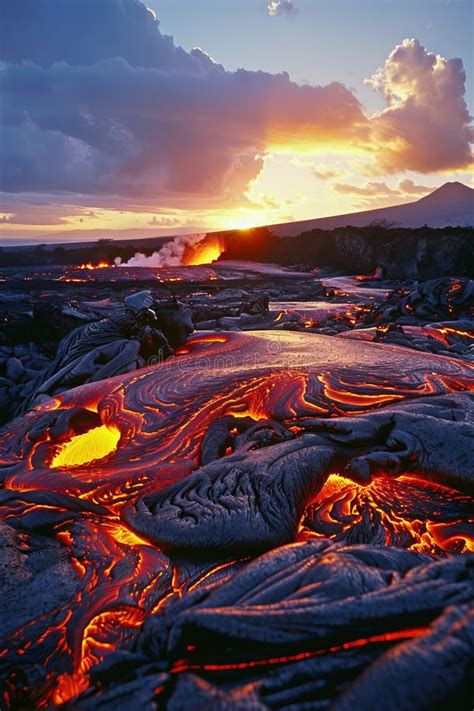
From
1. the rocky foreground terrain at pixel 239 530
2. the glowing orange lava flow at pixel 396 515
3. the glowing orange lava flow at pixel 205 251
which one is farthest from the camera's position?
the glowing orange lava flow at pixel 205 251

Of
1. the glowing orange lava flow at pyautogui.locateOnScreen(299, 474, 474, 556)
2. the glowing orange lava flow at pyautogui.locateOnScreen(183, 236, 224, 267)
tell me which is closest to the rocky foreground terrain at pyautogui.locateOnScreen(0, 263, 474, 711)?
the glowing orange lava flow at pyautogui.locateOnScreen(299, 474, 474, 556)

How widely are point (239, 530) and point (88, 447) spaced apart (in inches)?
100

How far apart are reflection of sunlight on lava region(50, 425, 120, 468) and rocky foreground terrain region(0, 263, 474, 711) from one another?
0.10 ft

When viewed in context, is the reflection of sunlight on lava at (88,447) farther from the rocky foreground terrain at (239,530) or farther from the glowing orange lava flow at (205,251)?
the glowing orange lava flow at (205,251)

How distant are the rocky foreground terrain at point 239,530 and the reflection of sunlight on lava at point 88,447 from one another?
0.10 ft

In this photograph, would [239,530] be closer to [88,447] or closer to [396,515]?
[396,515]

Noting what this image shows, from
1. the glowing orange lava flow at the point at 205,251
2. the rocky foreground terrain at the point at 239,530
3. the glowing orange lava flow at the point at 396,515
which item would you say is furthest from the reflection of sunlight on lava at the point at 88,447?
the glowing orange lava flow at the point at 205,251

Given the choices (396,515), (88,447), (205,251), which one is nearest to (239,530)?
(396,515)

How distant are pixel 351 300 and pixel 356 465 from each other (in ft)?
54.4

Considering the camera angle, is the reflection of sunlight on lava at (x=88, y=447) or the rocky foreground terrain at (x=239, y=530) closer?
the rocky foreground terrain at (x=239, y=530)

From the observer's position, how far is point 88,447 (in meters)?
4.57

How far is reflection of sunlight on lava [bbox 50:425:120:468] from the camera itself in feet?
13.9

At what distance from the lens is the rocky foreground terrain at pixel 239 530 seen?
1349 millimetres

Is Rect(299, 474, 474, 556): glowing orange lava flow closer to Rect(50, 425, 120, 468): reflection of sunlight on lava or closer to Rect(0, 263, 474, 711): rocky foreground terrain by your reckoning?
Rect(0, 263, 474, 711): rocky foreground terrain
